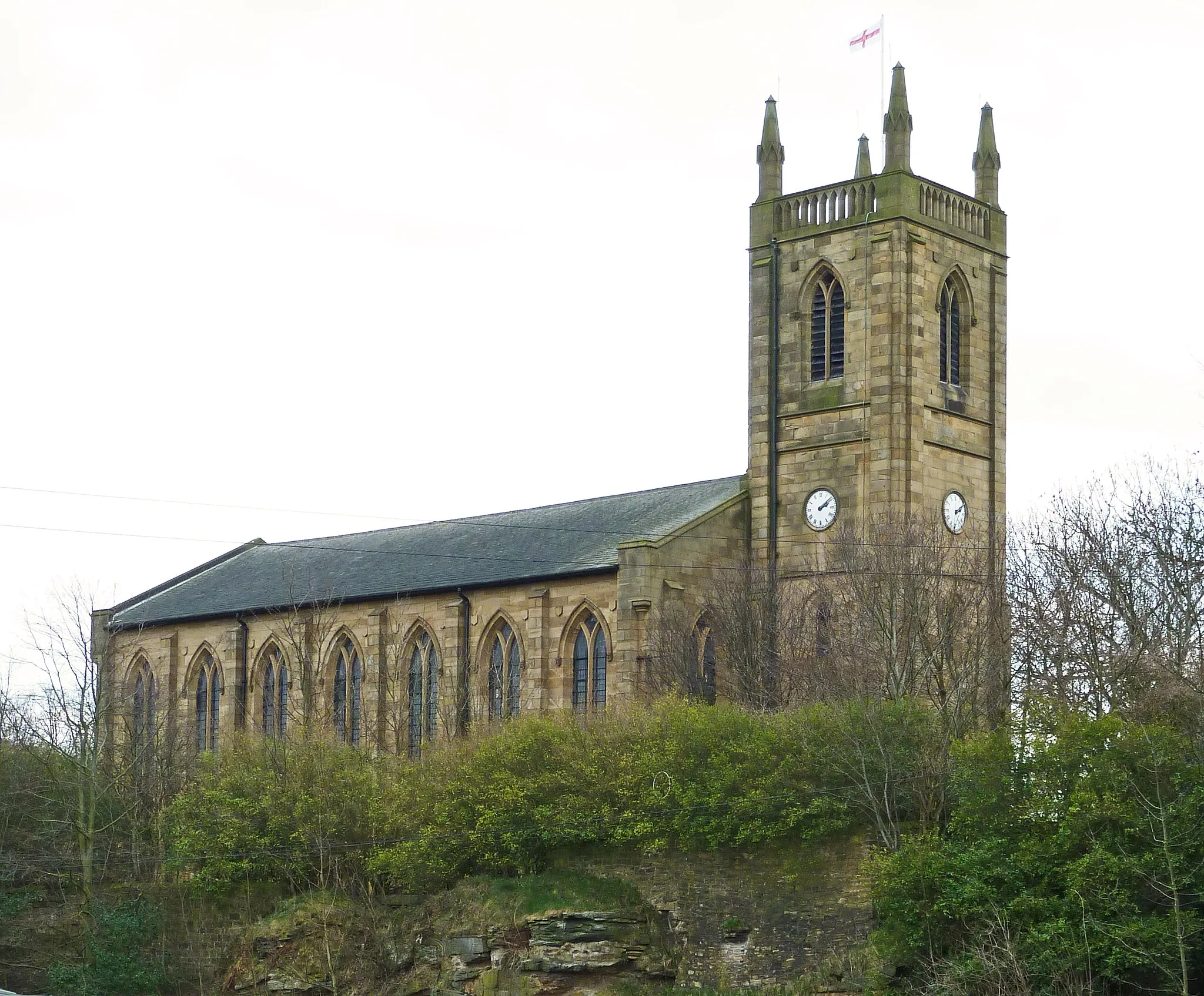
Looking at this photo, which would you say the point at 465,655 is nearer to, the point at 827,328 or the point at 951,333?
the point at 827,328

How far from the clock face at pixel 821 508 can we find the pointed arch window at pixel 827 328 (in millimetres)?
3561

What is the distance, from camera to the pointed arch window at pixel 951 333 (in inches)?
2635

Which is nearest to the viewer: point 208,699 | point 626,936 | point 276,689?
point 626,936

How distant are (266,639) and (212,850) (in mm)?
20375

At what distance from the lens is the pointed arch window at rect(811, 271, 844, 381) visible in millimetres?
66312

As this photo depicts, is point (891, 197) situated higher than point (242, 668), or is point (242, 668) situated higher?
point (891, 197)

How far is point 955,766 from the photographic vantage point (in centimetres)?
4700

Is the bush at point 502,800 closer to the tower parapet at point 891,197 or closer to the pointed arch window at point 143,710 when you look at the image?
the pointed arch window at point 143,710

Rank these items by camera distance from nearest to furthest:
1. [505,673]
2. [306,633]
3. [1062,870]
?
1. [1062,870]
2. [505,673]
3. [306,633]

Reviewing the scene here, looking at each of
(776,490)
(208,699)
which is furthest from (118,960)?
(208,699)

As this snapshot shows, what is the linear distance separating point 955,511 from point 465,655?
1638cm

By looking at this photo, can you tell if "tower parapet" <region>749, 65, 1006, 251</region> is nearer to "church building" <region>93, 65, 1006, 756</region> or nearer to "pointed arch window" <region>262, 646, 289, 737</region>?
"church building" <region>93, 65, 1006, 756</region>

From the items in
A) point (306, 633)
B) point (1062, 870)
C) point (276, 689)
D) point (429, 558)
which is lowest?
point (1062, 870)

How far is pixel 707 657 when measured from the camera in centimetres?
6450
